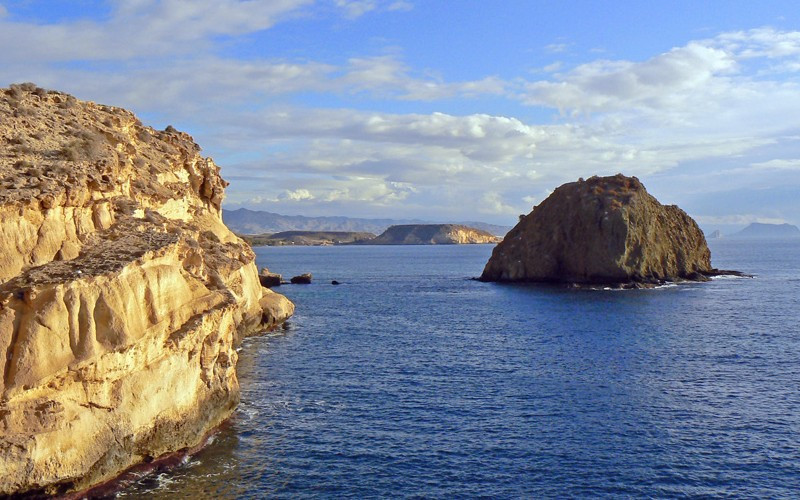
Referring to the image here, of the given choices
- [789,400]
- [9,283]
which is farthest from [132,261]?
[789,400]

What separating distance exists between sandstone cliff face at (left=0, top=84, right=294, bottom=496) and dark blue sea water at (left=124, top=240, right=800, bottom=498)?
260 cm

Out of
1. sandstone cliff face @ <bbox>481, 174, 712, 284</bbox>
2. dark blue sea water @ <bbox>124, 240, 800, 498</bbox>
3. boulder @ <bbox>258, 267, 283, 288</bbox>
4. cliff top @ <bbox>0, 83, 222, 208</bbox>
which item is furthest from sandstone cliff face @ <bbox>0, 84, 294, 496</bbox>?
sandstone cliff face @ <bbox>481, 174, 712, 284</bbox>

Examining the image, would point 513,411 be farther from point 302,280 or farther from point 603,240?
point 302,280

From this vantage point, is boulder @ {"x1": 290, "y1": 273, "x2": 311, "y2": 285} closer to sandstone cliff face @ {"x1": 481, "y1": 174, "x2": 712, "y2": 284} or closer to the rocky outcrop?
the rocky outcrop

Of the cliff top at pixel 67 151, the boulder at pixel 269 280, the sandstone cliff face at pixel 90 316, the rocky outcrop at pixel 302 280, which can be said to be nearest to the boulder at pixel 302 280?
the rocky outcrop at pixel 302 280

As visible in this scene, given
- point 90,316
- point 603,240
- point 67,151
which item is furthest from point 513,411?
point 603,240

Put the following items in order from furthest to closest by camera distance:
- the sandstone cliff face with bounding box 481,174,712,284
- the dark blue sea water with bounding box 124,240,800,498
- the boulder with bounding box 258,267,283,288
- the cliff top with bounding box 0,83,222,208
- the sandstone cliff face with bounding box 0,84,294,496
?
the boulder with bounding box 258,267,283,288 < the sandstone cliff face with bounding box 481,174,712,284 < the cliff top with bounding box 0,83,222,208 < the dark blue sea water with bounding box 124,240,800,498 < the sandstone cliff face with bounding box 0,84,294,496

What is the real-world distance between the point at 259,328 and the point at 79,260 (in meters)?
36.3

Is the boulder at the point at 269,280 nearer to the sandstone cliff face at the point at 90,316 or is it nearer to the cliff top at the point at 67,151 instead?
the cliff top at the point at 67,151

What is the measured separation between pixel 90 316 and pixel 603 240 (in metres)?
89.7

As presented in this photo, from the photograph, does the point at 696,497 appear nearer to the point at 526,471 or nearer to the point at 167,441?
the point at 526,471

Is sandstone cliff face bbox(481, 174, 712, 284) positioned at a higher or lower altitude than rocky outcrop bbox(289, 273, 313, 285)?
higher

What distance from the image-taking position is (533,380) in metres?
45.5

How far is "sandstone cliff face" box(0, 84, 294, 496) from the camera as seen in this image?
26.8m
